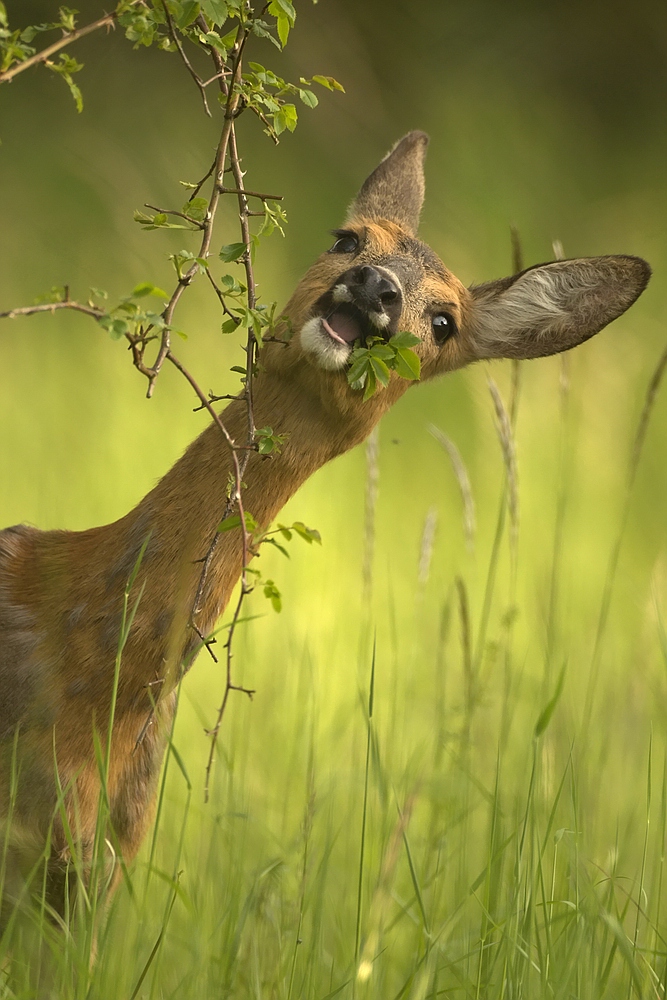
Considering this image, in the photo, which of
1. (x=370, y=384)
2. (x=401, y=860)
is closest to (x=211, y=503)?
(x=370, y=384)

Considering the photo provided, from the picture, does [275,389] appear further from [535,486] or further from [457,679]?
[535,486]

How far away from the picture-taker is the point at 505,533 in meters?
7.08

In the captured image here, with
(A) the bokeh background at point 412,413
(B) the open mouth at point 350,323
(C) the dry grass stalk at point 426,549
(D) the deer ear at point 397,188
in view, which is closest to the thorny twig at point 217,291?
(B) the open mouth at point 350,323

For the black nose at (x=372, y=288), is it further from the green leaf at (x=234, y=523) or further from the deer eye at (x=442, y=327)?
the green leaf at (x=234, y=523)

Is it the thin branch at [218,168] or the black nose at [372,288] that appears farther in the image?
the black nose at [372,288]

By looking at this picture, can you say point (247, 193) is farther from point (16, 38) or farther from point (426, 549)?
point (426, 549)

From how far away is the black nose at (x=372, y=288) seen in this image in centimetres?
260

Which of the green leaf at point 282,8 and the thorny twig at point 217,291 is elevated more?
the green leaf at point 282,8

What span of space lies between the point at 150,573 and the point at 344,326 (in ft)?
2.13

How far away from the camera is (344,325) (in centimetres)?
260

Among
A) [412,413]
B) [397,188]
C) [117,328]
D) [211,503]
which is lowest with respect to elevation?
[211,503]

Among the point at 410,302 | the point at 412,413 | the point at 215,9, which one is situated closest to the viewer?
the point at 215,9

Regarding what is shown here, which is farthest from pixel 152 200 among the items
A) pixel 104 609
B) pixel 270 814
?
pixel 104 609

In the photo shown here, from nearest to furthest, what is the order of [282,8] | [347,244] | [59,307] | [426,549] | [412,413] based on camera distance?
[59,307], [282,8], [347,244], [426,549], [412,413]
